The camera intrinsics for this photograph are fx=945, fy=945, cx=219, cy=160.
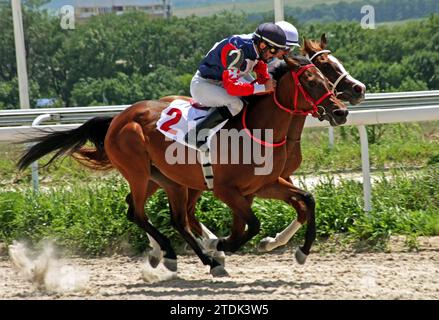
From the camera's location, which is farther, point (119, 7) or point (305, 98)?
point (119, 7)

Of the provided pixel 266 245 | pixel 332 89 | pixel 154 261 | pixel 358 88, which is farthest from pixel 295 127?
pixel 154 261

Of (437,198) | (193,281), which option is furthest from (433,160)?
(193,281)

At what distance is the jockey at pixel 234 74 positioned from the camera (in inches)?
258

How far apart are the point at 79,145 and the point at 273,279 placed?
2068 mm

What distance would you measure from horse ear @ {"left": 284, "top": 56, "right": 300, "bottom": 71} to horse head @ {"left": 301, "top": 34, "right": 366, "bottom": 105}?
0.20m

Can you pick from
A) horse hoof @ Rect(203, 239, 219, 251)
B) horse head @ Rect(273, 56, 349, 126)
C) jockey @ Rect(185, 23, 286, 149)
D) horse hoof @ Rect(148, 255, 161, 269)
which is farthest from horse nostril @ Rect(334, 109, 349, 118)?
horse hoof @ Rect(148, 255, 161, 269)

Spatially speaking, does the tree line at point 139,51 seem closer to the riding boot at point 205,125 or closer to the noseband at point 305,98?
the riding boot at point 205,125

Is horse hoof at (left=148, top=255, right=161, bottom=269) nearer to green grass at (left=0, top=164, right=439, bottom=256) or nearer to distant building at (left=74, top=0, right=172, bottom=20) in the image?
green grass at (left=0, top=164, right=439, bottom=256)

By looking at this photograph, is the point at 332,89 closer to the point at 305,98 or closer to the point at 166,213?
the point at 305,98

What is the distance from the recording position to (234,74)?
657 centimetres

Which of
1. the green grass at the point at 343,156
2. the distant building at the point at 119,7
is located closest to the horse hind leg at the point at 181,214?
the green grass at the point at 343,156

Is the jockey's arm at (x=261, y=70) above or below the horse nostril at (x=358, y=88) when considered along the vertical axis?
above

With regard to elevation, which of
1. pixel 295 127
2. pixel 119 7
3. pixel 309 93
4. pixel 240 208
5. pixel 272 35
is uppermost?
pixel 119 7

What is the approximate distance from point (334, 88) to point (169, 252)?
1747 millimetres
